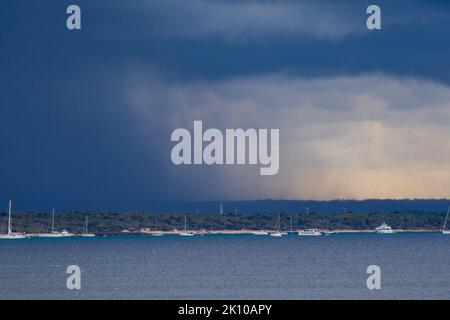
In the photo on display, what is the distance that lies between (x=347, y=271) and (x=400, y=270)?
22.0 feet

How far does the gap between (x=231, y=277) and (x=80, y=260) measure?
5500cm

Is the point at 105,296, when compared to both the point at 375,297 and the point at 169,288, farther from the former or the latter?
the point at 375,297

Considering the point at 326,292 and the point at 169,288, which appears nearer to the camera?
the point at 326,292
